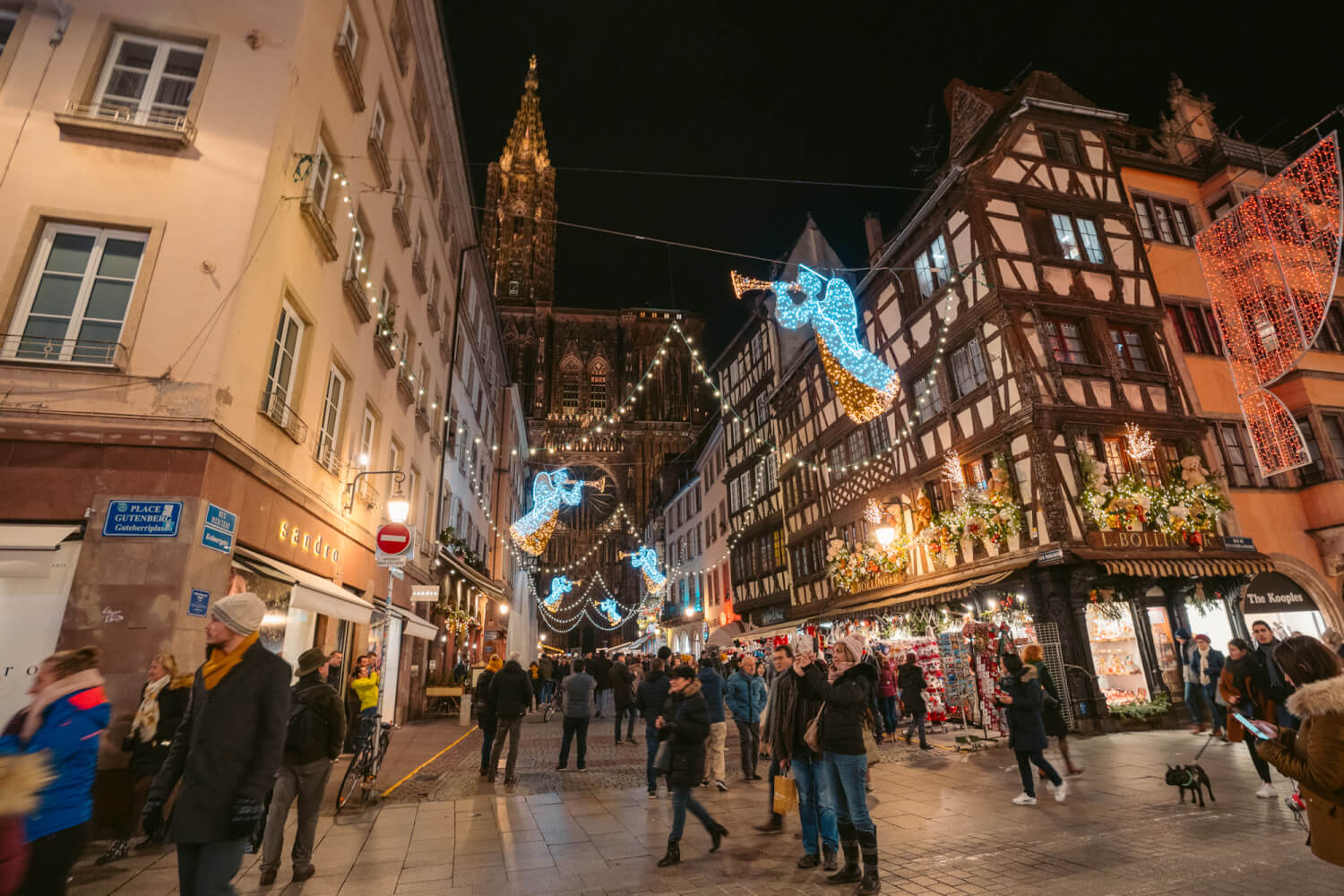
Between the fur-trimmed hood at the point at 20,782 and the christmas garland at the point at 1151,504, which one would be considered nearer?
the fur-trimmed hood at the point at 20,782

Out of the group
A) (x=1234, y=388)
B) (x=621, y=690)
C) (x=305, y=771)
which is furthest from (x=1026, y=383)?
(x=305, y=771)

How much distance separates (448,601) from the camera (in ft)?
62.5

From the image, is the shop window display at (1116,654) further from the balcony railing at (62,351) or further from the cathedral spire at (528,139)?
the cathedral spire at (528,139)

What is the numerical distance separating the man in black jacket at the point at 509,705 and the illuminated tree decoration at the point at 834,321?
8016 mm

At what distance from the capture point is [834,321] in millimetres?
13094

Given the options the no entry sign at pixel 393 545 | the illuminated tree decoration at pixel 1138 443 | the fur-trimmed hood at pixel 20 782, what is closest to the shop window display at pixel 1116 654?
the illuminated tree decoration at pixel 1138 443

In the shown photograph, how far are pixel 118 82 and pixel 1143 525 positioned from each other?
670 inches

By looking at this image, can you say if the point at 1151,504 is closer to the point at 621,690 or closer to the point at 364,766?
the point at 621,690

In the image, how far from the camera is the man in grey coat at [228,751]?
2.74 metres

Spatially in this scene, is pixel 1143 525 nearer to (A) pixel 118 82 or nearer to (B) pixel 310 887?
(B) pixel 310 887

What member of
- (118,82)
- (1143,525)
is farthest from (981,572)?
(118,82)

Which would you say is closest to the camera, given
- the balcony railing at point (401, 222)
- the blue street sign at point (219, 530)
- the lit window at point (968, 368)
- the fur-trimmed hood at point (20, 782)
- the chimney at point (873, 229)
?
the fur-trimmed hood at point (20, 782)

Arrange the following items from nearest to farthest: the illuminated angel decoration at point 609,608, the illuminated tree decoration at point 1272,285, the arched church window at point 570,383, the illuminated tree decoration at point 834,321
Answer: the illuminated tree decoration at point 1272,285, the illuminated tree decoration at point 834,321, the illuminated angel decoration at point 609,608, the arched church window at point 570,383

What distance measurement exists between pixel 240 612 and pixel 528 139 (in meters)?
78.8
